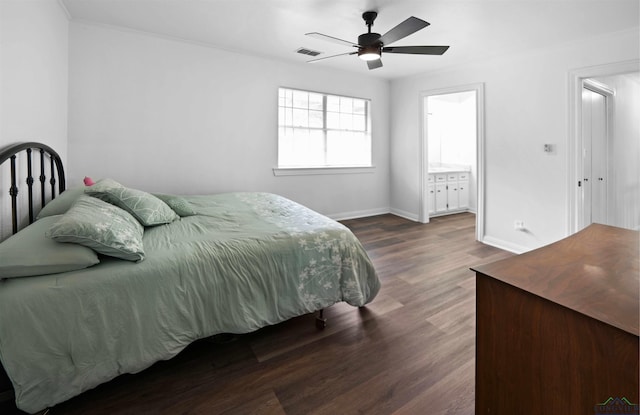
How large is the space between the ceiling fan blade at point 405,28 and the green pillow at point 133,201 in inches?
93.3

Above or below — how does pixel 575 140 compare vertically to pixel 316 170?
above

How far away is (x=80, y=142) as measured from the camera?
3.38 m

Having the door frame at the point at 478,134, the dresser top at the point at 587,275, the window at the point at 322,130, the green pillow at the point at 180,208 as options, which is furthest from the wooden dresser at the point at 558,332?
the window at the point at 322,130

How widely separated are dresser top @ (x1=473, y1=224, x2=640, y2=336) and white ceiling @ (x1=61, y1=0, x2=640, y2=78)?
238 cm

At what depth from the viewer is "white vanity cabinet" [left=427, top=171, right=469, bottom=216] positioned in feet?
19.2

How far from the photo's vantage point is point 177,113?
3.86m

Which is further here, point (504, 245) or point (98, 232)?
point (504, 245)

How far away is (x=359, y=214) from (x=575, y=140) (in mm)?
3234

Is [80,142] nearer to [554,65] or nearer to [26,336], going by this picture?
[26,336]

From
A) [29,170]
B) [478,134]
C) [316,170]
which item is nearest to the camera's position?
[29,170]

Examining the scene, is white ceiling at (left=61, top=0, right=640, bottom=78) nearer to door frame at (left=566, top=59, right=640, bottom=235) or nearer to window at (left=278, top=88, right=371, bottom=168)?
door frame at (left=566, top=59, right=640, bottom=235)

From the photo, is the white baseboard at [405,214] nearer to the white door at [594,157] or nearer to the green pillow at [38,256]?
the white door at [594,157]

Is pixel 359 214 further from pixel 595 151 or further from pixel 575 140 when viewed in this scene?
pixel 595 151

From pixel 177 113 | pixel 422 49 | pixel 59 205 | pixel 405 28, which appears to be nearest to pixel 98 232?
pixel 59 205
